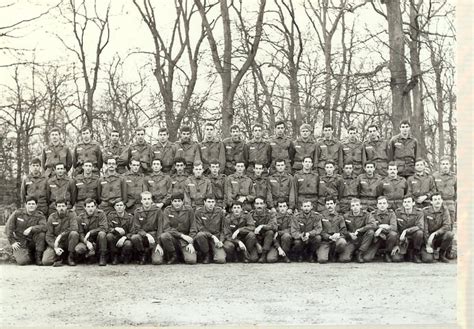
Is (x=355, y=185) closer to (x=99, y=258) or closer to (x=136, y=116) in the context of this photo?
(x=99, y=258)

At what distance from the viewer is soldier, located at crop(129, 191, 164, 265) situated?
8.98m

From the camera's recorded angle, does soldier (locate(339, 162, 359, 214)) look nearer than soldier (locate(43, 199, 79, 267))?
No

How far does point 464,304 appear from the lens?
19.3 ft

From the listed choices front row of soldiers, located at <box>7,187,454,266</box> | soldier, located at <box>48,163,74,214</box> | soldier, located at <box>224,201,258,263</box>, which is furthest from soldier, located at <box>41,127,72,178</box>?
soldier, located at <box>224,201,258,263</box>

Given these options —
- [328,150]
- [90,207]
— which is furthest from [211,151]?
[90,207]

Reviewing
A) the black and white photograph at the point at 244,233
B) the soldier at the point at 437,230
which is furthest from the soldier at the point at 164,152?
the soldier at the point at 437,230

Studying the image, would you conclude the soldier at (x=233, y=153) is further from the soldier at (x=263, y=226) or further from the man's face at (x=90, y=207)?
the man's face at (x=90, y=207)

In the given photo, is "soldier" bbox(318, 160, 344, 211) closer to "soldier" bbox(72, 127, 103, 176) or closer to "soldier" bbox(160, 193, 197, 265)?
"soldier" bbox(160, 193, 197, 265)

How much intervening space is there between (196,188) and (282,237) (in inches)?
58.9

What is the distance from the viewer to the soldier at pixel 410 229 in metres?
9.21

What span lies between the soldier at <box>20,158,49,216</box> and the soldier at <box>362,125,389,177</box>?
500 centimetres

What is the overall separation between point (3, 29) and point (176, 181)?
11.0ft

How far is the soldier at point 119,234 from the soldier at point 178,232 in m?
0.50

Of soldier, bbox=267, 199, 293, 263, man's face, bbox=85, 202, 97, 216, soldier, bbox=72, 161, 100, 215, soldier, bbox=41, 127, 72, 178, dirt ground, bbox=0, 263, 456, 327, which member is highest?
soldier, bbox=41, 127, 72, 178
